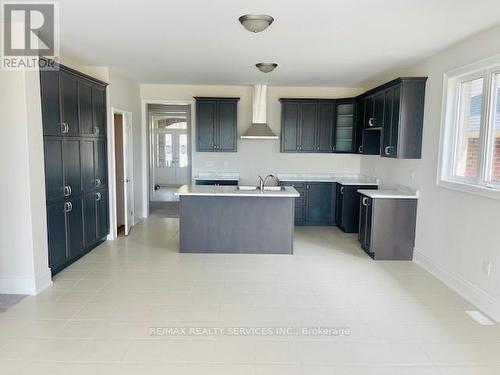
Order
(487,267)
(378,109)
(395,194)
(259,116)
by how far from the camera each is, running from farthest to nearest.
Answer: (259,116), (378,109), (395,194), (487,267)

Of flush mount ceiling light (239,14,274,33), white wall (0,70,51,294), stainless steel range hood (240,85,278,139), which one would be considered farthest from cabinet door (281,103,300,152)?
white wall (0,70,51,294)

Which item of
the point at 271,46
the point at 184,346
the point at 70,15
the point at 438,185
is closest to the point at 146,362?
the point at 184,346

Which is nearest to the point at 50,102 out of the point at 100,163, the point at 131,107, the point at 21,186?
the point at 21,186

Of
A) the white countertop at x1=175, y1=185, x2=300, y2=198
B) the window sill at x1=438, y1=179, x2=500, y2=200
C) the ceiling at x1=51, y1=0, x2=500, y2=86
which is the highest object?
the ceiling at x1=51, y1=0, x2=500, y2=86

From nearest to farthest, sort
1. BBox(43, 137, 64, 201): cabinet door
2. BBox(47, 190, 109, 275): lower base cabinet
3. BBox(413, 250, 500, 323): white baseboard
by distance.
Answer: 1. BBox(413, 250, 500, 323): white baseboard
2. BBox(43, 137, 64, 201): cabinet door
3. BBox(47, 190, 109, 275): lower base cabinet

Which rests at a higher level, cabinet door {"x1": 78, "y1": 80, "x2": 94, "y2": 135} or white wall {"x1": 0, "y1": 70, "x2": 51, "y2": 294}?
cabinet door {"x1": 78, "y1": 80, "x2": 94, "y2": 135}

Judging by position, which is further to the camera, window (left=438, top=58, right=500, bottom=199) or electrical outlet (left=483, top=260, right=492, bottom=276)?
window (left=438, top=58, right=500, bottom=199)

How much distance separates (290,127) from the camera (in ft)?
22.6

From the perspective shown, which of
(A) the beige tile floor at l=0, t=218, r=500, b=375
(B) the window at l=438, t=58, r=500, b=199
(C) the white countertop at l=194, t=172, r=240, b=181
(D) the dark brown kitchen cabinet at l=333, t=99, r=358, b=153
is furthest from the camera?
(C) the white countertop at l=194, t=172, r=240, b=181

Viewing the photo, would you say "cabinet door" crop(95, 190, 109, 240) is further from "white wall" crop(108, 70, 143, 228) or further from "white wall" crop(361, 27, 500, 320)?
"white wall" crop(361, 27, 500, 320)

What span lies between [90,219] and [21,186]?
1565 millimetres

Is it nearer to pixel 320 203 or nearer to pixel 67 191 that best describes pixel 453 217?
pixel 320 203

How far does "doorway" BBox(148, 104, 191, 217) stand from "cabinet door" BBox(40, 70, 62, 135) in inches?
155

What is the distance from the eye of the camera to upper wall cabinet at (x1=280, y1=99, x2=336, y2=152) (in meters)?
6.82
